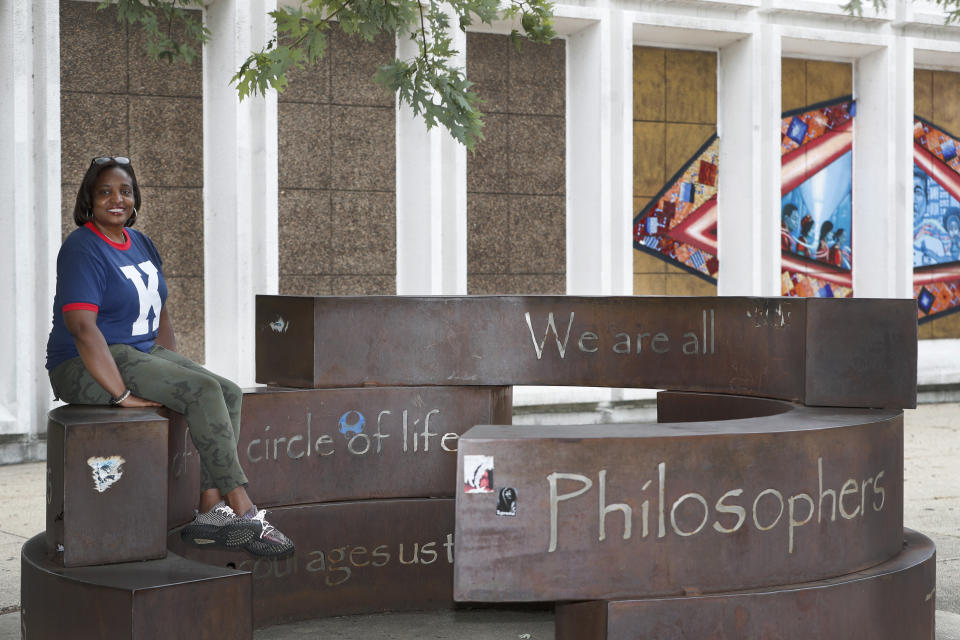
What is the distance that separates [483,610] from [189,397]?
204cm

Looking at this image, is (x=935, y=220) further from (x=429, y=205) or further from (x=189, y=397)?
(x=189, y=397)

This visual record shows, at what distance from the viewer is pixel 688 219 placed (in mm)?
14547

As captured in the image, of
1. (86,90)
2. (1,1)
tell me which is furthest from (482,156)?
(1,1)

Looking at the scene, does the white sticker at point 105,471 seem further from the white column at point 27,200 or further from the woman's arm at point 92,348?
the white column at point 27,200

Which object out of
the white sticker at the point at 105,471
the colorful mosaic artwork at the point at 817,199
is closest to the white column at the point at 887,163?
the colorful mosaic artwork at the point at 817,199

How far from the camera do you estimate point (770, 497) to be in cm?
416

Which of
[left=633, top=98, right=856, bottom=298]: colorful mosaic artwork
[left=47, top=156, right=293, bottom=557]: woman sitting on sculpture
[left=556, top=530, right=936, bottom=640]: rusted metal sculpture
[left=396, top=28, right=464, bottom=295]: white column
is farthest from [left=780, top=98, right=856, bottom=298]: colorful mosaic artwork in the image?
[left=47, top=156, right=293, bottom=557]: woman sitting on sculpture

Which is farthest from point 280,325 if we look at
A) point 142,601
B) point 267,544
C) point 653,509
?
point 653,509

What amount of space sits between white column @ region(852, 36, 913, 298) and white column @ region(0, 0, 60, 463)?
9.33 metres

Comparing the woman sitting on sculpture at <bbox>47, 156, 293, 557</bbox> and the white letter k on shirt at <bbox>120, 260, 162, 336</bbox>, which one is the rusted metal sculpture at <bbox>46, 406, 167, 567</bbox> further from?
the white letter k on shirt at <bbox>120, 260, 162, 336</bbox>

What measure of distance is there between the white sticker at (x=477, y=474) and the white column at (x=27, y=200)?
7932 millimetres

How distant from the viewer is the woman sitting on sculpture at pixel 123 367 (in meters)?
4.54

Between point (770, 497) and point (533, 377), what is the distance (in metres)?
2.16

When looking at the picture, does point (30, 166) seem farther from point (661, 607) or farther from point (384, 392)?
point (661, 607)
